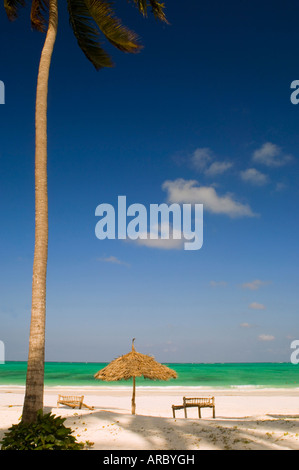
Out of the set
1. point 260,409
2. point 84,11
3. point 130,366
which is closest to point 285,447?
point 130,366

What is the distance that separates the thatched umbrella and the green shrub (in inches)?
361

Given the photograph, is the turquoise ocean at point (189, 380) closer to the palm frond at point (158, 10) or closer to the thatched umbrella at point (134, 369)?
the thatched umbrella at point (134, 369)

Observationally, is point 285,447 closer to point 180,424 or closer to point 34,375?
point 180,424

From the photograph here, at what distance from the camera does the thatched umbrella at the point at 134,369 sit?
1647 centimetres

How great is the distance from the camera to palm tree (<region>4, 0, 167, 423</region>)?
7840 mm

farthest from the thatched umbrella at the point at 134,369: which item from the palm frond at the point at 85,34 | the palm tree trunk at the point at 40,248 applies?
the palm frond at the point at 85,34

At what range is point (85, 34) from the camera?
11.1 m

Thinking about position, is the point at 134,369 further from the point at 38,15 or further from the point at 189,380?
the point at 189,380

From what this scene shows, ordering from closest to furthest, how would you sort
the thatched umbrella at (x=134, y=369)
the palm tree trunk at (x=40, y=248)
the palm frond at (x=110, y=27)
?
1. the palm tree trunk at (x=40, y=248)
2. the palm frond at (x=110, y=27)
3. the thatched umbrella at (x=134, y=369)

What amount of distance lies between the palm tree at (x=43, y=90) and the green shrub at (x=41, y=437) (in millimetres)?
295

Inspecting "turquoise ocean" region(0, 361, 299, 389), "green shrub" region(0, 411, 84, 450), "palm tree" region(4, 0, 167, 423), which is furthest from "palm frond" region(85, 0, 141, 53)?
"turquoise ocean" region(0, 361, 299, 389)

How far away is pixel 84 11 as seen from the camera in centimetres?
1078

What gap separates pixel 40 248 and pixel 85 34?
6.94 meters
